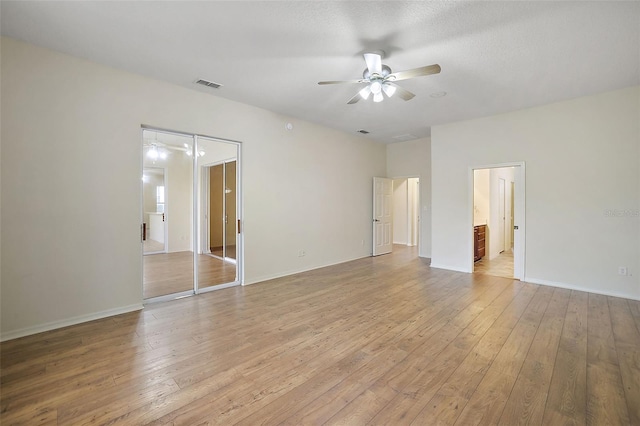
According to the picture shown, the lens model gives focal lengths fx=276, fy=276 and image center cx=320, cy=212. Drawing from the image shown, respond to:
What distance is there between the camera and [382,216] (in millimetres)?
7711

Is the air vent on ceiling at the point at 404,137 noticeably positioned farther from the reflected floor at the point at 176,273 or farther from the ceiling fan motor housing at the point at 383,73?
the reflected floor at the point at 176,273

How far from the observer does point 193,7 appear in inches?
93.9

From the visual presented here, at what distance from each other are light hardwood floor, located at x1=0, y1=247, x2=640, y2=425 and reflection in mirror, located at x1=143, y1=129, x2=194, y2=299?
566mm

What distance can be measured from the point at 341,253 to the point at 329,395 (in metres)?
4.60

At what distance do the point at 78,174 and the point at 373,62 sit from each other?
11.8 ft

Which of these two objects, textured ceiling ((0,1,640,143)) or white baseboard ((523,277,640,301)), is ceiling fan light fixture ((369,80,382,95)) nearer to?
textured ceiling ((0,1,640,143))

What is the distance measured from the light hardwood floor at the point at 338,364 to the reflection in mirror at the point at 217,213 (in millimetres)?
959

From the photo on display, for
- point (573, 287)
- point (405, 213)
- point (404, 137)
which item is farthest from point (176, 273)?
point (405, 213)

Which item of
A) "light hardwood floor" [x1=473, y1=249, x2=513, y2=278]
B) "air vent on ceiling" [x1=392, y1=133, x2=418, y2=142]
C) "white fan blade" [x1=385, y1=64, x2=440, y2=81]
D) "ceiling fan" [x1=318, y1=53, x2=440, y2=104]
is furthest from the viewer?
"air vent on ceiling" [x1=392, y1=133, x2=418, y2=142]

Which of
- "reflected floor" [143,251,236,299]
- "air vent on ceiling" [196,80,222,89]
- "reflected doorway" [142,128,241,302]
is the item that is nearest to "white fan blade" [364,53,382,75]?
"air vent on ceiling" [196,80,222,89]

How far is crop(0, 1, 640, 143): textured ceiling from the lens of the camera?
2412 mm

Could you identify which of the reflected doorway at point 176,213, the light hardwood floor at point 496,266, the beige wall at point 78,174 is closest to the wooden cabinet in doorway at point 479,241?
the light hardwood floor at point 496,266

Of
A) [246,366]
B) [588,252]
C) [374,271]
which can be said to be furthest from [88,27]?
[588,252]

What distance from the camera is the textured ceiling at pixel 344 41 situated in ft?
7.91
